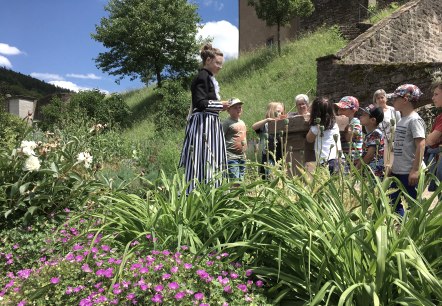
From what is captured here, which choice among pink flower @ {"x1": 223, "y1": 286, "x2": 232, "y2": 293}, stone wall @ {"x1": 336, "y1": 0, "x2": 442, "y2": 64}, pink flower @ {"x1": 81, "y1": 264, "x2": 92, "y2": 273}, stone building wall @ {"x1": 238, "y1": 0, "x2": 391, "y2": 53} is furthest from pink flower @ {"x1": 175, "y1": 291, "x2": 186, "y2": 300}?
stone building wall @ {"x1": 238, "y1": 0, "x2": 391, "y2": 53}

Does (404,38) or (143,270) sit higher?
(404,38)

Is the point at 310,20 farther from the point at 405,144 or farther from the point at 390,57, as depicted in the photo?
the point at 405,144

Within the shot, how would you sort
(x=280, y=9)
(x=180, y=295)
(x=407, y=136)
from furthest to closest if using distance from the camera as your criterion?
(x=280, y=9)
(x=407, y=136)
(x=180, y=295)

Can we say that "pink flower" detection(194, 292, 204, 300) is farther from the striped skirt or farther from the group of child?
the striped skirt

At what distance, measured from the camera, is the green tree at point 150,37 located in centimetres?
2527

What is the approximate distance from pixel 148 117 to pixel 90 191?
17.2 meters

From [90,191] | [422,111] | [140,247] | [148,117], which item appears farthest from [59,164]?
[148,117]

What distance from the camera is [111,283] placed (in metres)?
2.01

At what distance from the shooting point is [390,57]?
13484 millimetres

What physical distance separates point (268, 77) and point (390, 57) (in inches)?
184

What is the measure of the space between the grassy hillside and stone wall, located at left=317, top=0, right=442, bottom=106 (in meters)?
1.81

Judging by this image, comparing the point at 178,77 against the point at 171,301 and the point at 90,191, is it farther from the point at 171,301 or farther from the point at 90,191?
the point at 171,301

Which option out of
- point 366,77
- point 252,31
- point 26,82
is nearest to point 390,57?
point 366,77

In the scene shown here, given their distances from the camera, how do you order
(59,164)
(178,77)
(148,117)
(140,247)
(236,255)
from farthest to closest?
(178,77) → (148,117) → (59,164) → (140,247) → (236,255)
